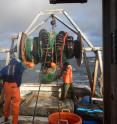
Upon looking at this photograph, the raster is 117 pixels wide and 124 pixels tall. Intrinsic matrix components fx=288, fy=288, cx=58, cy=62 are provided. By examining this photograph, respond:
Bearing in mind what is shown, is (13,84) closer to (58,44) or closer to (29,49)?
(29,49)

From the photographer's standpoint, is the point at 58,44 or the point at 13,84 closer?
the point at 13,84

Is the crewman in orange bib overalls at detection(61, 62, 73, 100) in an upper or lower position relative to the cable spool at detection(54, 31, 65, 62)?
lower

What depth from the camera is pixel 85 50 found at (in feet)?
35.6

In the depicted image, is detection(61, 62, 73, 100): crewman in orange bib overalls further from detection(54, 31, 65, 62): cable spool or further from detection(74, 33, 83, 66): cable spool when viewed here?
detection(54, 31, 65, 62): cable spool

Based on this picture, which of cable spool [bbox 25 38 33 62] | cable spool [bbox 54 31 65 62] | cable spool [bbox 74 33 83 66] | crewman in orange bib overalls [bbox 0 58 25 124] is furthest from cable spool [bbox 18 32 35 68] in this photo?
crewman in orange bib overalls [bbox 0 58 25 124]

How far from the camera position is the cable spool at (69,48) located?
9703 mm

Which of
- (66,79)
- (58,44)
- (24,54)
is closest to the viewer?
(58,44)

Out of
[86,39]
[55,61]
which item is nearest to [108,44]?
[55,61]

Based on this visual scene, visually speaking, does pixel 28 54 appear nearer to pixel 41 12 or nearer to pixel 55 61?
pixel 55 61

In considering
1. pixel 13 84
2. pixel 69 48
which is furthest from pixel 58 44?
pixel 13 84

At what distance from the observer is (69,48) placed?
9711 mm

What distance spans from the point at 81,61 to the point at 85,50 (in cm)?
60

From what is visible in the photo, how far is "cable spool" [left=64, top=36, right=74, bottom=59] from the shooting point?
31.8 feet

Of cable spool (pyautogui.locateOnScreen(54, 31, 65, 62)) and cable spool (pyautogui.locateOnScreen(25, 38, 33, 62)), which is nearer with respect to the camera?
cable spool (pyautogui.locateOnScreen(54, 31, 65, 62))
